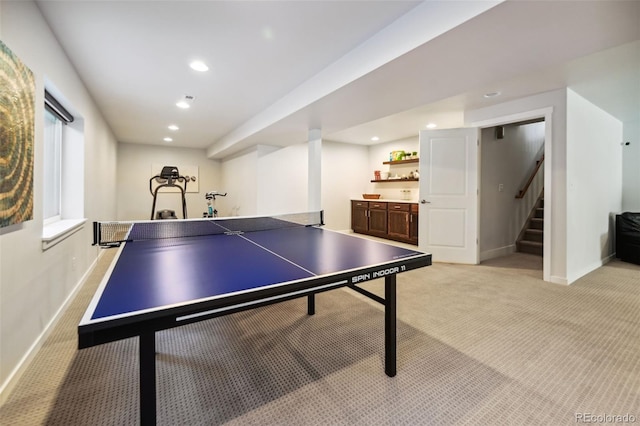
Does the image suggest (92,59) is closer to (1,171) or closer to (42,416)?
(1,171)

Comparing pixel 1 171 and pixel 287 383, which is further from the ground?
pixel 1 171

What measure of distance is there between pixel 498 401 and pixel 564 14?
2.15 meters

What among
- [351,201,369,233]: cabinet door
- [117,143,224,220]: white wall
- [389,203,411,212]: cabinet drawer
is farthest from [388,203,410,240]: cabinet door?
[117,143,224,220]: white wall

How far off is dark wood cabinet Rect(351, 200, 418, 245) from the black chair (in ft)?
9.92

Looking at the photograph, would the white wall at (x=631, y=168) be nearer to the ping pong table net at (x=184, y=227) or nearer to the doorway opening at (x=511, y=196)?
the doorway opening at (x=511, y=196)

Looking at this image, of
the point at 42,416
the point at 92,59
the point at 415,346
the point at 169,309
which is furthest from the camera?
the point at 92,59

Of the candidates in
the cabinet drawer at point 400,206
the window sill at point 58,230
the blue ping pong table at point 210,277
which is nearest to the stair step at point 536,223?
the cabinet drawer at point 400,206

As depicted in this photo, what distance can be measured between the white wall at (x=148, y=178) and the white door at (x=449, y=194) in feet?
18.7

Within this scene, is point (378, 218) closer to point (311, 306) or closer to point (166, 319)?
point (311, 306)

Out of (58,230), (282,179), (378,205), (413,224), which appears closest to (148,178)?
(282,179)

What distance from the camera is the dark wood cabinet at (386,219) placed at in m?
5.62

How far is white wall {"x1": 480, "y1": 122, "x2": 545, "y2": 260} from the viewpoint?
175 inches

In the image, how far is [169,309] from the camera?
2.92 feet

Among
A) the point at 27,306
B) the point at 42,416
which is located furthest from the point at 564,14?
the point at 27,306
